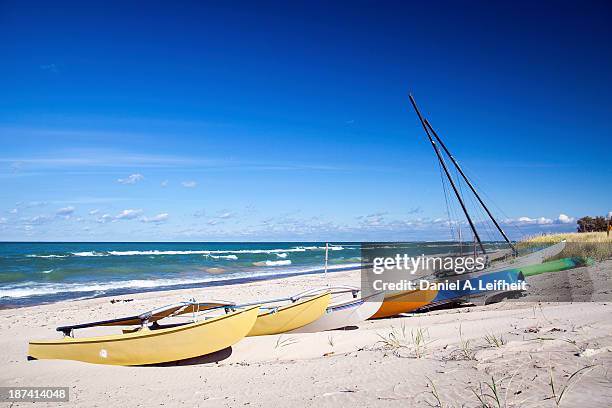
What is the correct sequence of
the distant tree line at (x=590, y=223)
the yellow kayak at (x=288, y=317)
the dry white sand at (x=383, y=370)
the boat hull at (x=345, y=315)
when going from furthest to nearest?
the distant tree line at (x=590, y=223)
the boat hull at (x=345, y=315)
the yellow kayak at (x=288, y=317)
the dry white sand at (x=383, y=370)

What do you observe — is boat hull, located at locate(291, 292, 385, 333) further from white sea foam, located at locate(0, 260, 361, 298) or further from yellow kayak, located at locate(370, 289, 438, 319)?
white sea foam, located at locate(0, 260, 361, 298)

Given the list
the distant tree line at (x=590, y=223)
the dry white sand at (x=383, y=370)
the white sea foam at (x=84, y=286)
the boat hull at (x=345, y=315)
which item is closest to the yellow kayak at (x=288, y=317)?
the boat hull at (x=345, y=315)

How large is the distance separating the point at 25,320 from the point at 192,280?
13916 millimetres

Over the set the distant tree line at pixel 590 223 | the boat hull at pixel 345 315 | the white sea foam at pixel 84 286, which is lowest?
the white sea foam at pixel 84 286

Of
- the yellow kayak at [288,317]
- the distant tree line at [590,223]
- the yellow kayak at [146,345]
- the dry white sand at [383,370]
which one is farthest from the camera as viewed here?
the distant tree line at [590,223]

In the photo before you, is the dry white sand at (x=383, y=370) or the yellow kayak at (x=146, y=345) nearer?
the dry white sand at (x=383, y=370)

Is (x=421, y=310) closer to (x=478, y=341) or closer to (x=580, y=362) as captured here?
(x=478, y=341)

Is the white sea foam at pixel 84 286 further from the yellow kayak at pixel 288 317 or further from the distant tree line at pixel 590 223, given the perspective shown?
the distant tree line at pixel 590 223

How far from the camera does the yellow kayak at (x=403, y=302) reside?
1073 centimetres

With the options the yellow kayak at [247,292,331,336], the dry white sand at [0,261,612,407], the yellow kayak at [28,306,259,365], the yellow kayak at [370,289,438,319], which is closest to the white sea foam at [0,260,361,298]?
the dry white sand at [0,261,612,407]

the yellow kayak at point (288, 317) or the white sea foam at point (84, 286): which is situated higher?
the yellow kayak at point (288, 317)

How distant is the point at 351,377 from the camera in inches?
200

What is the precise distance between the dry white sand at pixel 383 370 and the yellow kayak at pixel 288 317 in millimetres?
275

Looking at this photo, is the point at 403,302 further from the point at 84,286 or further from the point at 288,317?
the point at 84,286
